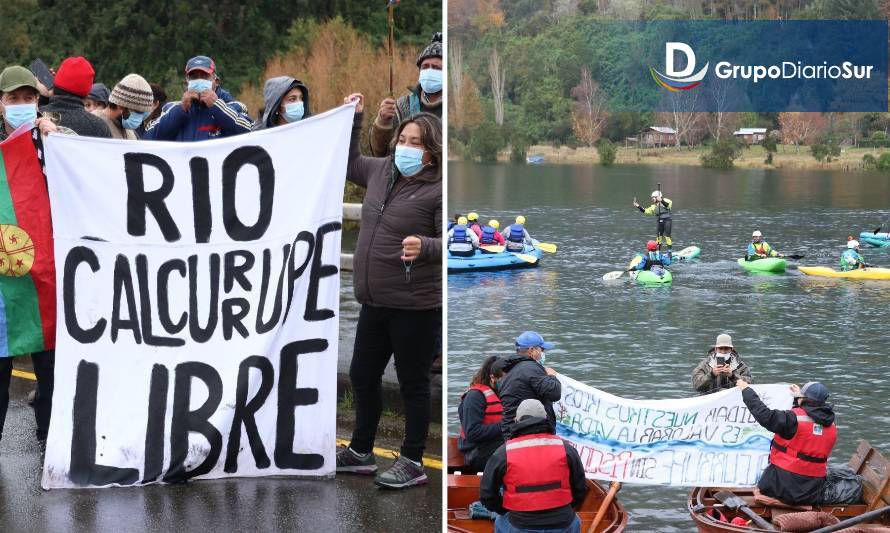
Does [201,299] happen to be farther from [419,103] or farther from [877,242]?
[877,242]

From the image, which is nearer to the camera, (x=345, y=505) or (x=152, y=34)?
(x=345, y=505)

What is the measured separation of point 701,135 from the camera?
5918mm

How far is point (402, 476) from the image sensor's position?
6.73 meters

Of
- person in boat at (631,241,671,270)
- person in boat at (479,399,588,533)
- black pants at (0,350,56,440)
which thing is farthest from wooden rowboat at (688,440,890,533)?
black pants at (0,350,56,440)

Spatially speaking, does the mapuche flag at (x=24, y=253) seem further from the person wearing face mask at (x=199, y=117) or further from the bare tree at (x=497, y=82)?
the bare tree at (x=497, y=82)

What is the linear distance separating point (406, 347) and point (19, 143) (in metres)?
2.26

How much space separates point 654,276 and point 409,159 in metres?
1.27

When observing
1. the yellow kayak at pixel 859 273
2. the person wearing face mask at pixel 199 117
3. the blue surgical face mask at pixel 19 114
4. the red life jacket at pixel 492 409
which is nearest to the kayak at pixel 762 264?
the yellow kayak at pixel 859 273

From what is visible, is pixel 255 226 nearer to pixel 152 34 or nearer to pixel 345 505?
pixel 345 505

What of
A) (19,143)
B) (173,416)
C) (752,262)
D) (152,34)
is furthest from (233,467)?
(152,34)

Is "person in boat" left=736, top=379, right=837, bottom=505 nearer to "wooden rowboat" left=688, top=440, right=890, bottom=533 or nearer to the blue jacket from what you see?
"wooden rowboat" left=688, top=440, right=890, bottom=533

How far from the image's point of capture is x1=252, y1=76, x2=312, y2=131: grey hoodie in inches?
282

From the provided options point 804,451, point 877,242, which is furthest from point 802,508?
point 877,242

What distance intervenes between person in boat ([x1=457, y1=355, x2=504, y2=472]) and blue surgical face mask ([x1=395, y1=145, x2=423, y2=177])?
3.40ft
